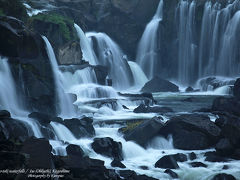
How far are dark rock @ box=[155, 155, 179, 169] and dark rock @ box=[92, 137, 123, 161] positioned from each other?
2.09m

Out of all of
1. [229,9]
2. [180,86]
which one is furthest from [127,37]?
[229,9]

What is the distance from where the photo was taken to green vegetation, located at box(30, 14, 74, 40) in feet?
136

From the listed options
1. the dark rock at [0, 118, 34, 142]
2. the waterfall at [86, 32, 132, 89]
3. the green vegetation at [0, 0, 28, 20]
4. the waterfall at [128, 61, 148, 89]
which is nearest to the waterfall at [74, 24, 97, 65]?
the waterfall at [86, 32, 132, 89]

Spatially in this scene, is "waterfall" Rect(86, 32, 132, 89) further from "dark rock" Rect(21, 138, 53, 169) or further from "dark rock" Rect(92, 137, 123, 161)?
"dark rock" Rect(21, 138, 53, 169)

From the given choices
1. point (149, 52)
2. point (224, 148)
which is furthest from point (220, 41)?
point (224, 148)

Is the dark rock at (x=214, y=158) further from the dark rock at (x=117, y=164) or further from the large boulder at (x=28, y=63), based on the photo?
the large boulder at (x=28, y=63)

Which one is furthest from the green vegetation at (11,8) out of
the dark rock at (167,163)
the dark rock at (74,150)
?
the dark rock at (167,163)

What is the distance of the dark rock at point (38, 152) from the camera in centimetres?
1364

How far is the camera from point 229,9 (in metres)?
50.9

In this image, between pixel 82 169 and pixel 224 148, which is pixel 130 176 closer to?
pixel 82 169

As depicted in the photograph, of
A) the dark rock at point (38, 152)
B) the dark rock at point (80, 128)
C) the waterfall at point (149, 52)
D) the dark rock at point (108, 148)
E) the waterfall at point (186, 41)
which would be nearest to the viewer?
the dark rock at point (38, 152)

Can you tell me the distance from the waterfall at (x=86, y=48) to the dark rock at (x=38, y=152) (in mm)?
30763

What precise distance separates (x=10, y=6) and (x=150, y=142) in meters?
17.4

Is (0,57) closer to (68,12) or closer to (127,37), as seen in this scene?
(68,12)
